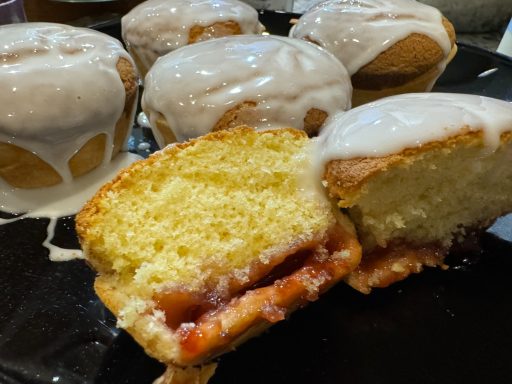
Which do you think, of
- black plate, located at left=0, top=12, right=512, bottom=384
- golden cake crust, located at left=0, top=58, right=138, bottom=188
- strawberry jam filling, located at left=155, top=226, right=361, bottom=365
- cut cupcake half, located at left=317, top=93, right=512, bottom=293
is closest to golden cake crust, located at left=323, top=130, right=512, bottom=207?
cut cupcake half, located at left=317, top=93, right=512, bottom=293

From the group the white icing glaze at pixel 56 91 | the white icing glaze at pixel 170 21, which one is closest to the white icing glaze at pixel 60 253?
the white icing glaze at pixel 56 91

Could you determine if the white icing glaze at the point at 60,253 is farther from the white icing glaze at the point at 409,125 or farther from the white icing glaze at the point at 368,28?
the white icing glaze at the point at 368,28

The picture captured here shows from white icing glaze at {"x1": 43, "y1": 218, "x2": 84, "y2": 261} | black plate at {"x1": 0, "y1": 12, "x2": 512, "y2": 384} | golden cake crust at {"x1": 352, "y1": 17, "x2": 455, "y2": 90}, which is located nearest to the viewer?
black plate at {"x1": 0, "y1": 12, "x2": 512, "y2": 384}

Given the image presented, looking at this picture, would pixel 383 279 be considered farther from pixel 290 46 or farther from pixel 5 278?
pixel 5 278

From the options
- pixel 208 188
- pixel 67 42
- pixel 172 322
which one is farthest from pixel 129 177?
pixel 67 42

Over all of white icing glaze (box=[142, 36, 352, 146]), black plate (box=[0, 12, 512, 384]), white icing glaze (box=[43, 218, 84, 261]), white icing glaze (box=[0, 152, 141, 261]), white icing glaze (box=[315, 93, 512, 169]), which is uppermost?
white icing glaze (box=[315, 93, 512, 169])

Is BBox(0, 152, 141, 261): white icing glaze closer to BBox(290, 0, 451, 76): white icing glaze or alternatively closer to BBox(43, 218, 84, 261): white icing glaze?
BBox(43, 218, 84, 261): white icing glaze
